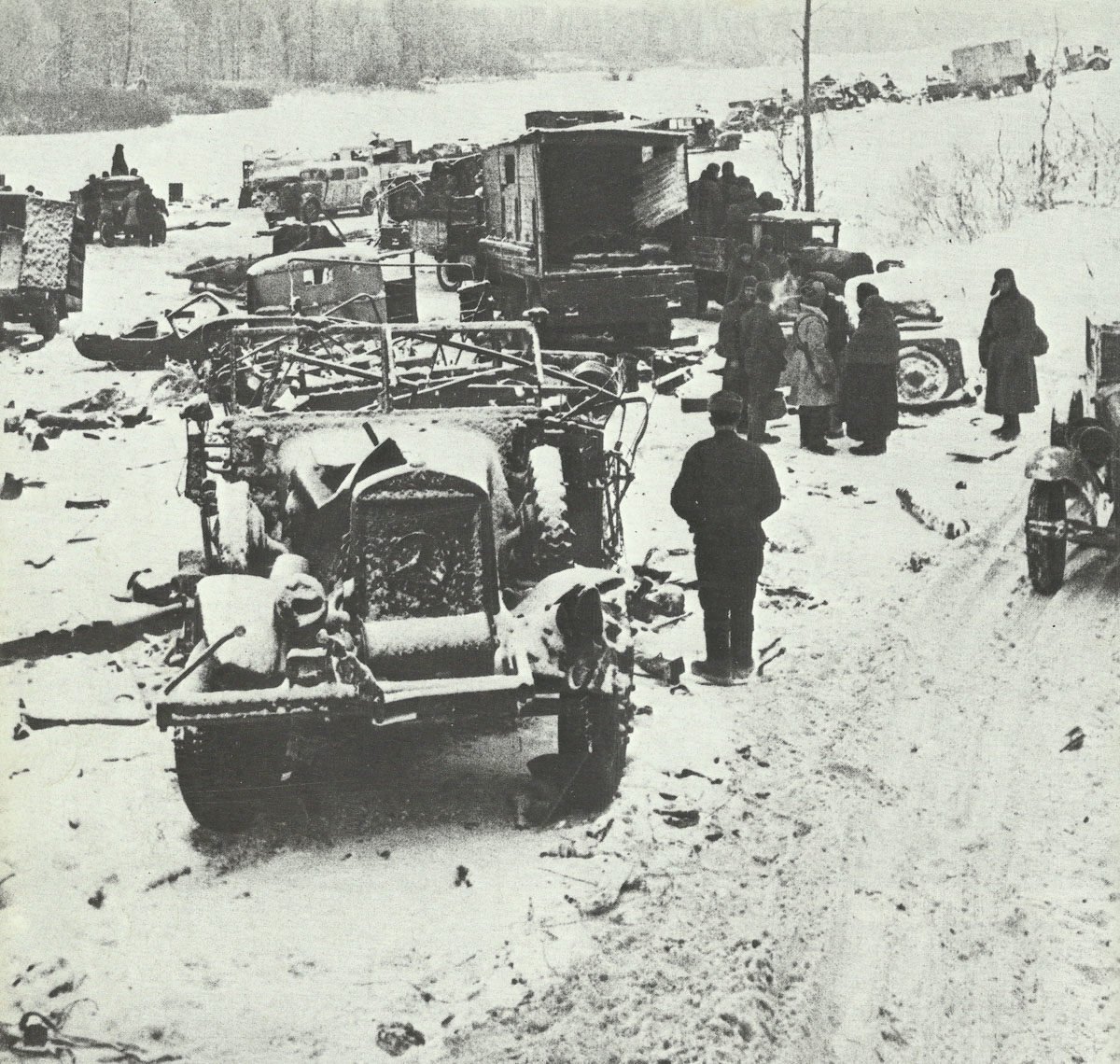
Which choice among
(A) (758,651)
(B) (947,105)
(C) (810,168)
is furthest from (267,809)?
(B) (947,105)

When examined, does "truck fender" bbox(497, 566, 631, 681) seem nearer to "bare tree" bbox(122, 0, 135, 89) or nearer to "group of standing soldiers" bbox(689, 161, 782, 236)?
"bare tree" bbox(122, 0, 135, 89)

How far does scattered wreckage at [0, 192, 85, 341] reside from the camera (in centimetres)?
1683

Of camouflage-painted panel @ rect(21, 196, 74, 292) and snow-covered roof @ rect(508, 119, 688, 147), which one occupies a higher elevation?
snow-covered roof @ rect(508, 119, 688, 147)

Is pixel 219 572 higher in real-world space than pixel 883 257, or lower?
lower

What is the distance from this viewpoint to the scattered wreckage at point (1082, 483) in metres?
7.71

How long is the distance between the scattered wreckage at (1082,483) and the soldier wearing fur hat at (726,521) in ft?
6.76

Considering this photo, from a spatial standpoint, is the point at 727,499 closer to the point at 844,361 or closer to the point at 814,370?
the point at 814,370

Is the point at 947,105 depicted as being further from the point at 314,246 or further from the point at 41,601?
the point at 41,601

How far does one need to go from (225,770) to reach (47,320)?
13.8 metres

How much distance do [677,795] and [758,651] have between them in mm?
1984

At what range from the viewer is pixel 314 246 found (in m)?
18.4

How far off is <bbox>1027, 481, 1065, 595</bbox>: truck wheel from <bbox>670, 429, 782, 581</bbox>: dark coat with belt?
6.64 feet

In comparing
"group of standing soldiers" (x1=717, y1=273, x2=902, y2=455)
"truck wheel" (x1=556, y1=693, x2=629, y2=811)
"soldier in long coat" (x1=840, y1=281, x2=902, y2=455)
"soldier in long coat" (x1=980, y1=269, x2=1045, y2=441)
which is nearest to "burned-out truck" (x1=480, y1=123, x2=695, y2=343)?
"group of standing soldiers" (x1=717, y1=273, x2=902, y2=455)

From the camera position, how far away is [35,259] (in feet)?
55.5
